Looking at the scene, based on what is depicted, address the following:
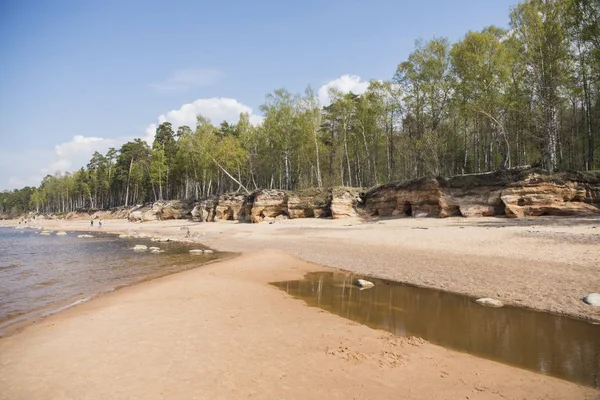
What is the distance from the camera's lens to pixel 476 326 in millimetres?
7605

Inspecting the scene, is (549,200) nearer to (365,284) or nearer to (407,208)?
(407,208)

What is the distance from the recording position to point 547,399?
4.56m

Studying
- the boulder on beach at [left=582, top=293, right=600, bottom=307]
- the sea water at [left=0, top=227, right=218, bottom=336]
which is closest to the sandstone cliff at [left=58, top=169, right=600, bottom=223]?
the boulder on beach at [left=582, top=293, right=600, bottom=307]

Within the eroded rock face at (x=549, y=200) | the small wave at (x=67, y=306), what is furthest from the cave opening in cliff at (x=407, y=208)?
the small wave at (x=67, y=306)

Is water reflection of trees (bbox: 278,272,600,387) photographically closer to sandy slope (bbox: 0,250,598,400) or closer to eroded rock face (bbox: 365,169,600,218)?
sandy slope (bbox: 0,250,598,400)

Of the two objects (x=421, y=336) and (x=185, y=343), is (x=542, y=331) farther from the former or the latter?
(x=185, y=343)

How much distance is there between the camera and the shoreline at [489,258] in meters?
9.25

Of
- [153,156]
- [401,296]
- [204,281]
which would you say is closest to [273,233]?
[204,281]

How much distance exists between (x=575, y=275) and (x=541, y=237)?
5916 mm

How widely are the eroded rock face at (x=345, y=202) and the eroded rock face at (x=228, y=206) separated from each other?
17000mm

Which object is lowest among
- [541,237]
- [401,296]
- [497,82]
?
[401,296]

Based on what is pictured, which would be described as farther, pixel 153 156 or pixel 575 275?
pixel 153 156

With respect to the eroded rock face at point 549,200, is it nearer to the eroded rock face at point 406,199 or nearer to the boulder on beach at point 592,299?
the eroded rock face at point 406,199

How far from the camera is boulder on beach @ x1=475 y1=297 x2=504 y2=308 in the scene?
894 centimetres
